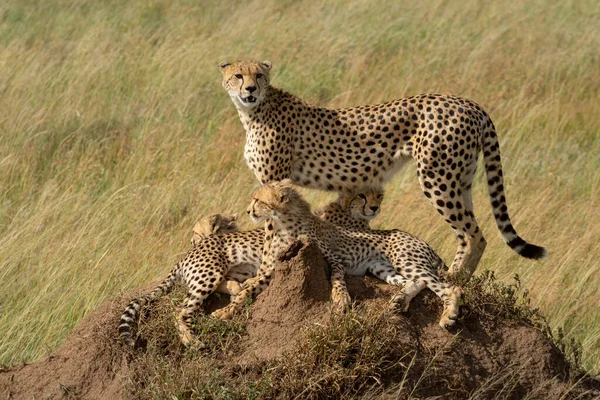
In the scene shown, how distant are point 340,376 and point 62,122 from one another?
557 cm

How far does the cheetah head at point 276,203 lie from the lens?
5.32 m

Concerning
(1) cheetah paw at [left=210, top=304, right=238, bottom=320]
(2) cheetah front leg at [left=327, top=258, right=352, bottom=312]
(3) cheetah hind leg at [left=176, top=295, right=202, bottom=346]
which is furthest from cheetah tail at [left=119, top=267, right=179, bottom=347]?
(2) cheetah front leg at [left=327, top=258, right=352, bottom=312]

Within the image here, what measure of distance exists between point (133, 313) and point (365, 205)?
168 cm

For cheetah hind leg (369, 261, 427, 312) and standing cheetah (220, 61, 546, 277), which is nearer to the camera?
cheetah hind leg (369, 261, 427, 312)

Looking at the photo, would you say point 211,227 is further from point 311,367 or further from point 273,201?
point 311,367

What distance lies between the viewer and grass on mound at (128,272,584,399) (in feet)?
15.2

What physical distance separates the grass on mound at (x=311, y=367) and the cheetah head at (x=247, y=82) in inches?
65.9

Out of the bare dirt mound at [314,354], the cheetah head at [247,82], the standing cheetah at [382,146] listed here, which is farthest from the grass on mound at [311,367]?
the cheetah head at [247,82]

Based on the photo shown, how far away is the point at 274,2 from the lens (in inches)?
517

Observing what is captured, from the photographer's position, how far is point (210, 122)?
9.53 meters

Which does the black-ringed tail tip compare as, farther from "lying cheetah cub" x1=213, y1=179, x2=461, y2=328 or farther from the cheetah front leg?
the cheetah front leg

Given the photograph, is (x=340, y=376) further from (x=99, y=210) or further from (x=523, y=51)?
(x=523, y=51)

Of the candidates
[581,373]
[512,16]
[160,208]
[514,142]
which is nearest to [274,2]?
[512,16]

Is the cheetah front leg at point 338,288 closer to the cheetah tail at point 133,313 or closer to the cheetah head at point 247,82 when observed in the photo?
the cheetah tail at point 133,313
